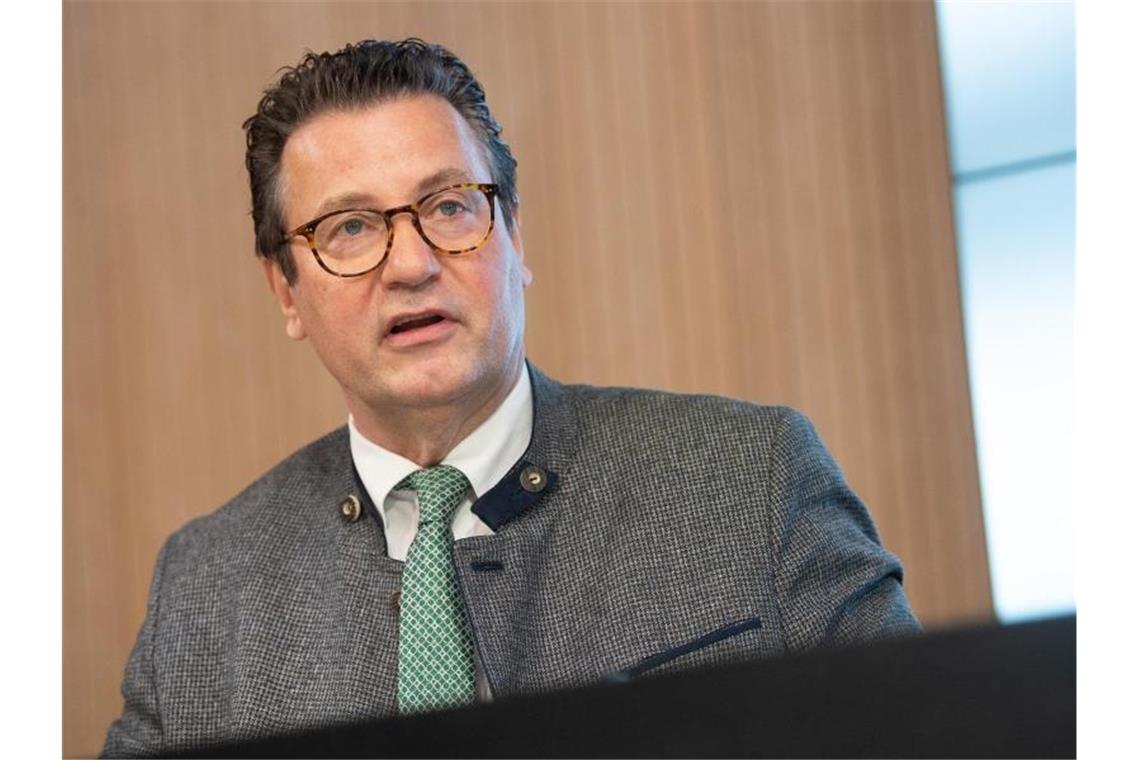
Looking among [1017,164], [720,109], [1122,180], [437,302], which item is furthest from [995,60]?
[437,302]

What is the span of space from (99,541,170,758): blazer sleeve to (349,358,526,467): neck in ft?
1.22

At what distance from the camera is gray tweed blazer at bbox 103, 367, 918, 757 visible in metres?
1.54

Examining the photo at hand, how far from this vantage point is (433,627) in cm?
159

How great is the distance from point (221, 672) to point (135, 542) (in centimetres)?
135

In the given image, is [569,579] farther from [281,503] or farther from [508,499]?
[281,503]

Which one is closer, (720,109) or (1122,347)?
(1122,347)

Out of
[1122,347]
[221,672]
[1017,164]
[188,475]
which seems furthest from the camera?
[188,475]

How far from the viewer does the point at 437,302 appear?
159 cm

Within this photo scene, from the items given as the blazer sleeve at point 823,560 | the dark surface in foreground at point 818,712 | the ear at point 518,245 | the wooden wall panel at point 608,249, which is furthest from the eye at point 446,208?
the dark surface in foreground at point 818,712

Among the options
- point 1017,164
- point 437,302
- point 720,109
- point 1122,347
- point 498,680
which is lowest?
point 498,680

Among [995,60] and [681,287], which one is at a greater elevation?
[995,60]

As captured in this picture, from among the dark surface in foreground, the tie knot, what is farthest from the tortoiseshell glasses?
the dark surface in foreground

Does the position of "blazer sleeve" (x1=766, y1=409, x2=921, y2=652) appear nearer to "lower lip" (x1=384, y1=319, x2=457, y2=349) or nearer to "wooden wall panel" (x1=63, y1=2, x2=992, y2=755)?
"lower lip" (x1=384, y1=319, x2=457, y2=349)
